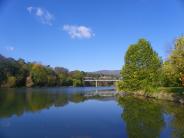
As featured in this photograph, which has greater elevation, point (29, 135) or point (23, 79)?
point (23, 79)

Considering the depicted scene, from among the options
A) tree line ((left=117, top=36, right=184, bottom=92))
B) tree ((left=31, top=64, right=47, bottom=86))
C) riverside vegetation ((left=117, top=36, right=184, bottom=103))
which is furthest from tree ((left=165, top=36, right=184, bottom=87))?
tree ((left=31, top=64, right=47, bottom=86))

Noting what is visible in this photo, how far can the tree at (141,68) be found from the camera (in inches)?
2291

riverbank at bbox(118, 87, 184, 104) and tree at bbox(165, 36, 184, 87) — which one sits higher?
tree at bbox(165, 36, 184, 87)

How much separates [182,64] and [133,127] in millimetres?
14033

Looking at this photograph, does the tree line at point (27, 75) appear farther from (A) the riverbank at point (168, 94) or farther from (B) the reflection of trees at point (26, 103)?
(A) the riverbank at point (168, 94)

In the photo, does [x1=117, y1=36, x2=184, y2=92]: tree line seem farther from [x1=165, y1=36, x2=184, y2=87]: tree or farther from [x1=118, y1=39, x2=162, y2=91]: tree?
[x1=165, y1=36, x2=184, y2=87]: tree

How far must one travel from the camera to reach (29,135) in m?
16.8

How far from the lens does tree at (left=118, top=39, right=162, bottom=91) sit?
5818 cm

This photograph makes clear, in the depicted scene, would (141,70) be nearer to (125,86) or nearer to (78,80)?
(125,86)

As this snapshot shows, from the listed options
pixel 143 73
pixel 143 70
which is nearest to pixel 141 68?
pixel 143 70

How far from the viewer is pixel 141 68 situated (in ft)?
197

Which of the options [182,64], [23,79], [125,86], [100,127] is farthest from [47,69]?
[100,127]

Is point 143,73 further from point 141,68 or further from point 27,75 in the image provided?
point 27,75

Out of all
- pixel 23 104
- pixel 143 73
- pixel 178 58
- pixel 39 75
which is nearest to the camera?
pixel 178 58
